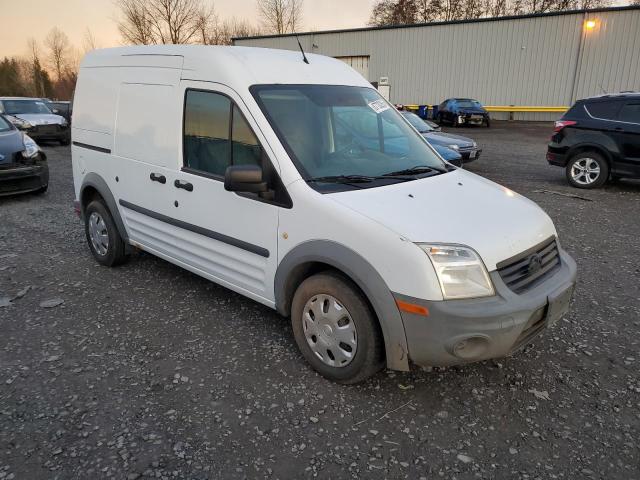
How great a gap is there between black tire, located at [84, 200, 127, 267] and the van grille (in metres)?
3.72

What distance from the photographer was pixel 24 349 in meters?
3.48

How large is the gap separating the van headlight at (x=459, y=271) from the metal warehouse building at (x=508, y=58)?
2441cm

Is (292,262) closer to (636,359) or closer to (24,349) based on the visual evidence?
(24,349)

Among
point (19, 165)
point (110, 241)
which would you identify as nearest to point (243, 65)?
point (110, 241)

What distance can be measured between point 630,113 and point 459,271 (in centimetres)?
809

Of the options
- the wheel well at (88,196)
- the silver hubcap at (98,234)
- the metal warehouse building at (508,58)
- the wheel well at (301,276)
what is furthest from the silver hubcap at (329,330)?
the metal warehouse building at (508,58)

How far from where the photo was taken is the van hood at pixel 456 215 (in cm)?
264

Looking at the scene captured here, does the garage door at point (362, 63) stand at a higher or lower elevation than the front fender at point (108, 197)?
higher

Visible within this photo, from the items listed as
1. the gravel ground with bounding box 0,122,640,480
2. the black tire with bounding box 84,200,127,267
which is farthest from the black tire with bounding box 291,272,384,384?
the black tire with bounding box 84,200,127,267

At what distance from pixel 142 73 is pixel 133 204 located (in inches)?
45.3

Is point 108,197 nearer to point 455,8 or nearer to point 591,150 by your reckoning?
point 591,150

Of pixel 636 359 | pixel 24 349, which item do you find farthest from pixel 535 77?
pixel 24 349

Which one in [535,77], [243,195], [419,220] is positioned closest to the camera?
[419,220]

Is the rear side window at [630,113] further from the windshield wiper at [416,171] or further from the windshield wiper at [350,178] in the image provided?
the windshield wiper at [350,178]
